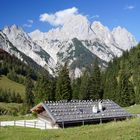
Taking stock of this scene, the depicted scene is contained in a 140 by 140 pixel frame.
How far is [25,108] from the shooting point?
128375 mm

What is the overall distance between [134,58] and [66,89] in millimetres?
80494

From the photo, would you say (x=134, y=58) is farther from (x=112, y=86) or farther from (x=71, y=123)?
(x=71, y=123)

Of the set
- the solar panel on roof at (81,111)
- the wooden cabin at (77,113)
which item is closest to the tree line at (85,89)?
the wooden cabin at (77,113)

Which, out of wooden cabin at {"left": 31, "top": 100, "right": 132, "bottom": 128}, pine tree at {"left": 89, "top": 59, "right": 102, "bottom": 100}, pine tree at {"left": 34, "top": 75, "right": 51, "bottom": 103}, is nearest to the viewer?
wooden cabin at {"left": 31, "top": 100, "right": 132, "bottom": 128}

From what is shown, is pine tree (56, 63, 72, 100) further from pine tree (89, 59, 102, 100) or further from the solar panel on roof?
the solar panel on roof

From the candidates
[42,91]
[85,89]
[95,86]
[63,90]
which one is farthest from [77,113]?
[95,86]

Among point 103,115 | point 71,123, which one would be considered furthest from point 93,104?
point 71,123

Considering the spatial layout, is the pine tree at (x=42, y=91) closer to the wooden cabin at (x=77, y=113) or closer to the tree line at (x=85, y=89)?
the tree line at (x=85, y=89)

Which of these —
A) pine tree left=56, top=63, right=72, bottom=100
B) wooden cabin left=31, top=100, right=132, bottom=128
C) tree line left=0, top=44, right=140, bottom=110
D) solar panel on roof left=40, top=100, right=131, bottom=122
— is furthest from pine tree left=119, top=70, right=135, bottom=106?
solar panel on roof left=40, top=100, right=131, bottom=122

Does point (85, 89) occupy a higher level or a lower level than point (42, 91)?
higher

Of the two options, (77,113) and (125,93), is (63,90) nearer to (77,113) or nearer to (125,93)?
(125,93)

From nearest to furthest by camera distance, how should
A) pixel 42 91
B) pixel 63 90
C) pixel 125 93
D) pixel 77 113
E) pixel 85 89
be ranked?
pixel 77 113 < pixel 63 90 < pixel 42 91 < pixel 125 93 < pixel 85 89

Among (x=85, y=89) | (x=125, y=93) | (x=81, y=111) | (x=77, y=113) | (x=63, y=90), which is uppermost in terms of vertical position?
(x=85, y=89)

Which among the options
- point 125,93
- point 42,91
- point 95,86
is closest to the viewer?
point 42,91
